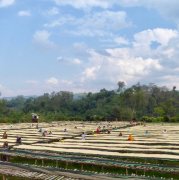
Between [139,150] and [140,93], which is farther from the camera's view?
[140,93]

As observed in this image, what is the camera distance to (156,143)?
30.7 m

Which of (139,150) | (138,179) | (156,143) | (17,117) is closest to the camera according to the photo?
(138,179)

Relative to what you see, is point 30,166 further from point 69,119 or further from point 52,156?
point 69,119

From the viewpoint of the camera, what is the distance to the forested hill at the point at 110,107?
74312 millimetres

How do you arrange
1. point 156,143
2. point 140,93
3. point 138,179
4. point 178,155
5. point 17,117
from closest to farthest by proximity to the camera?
1. point 138,179
2. point 178,155
3. point 156,143
4. point 17,117
5. point 140,93

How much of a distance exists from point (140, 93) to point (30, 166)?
216ft

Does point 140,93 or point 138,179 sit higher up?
point 140,93

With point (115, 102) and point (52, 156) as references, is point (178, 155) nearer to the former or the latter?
point (52, 156)

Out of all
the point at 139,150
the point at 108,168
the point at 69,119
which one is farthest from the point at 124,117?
the point at 108,168

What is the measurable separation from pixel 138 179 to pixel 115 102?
74795 mm

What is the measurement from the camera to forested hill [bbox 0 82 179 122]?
74312 millimetres

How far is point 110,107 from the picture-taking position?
→ 85000 millimetres

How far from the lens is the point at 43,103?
106 metres

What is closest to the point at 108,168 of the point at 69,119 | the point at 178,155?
the point at 178,155
